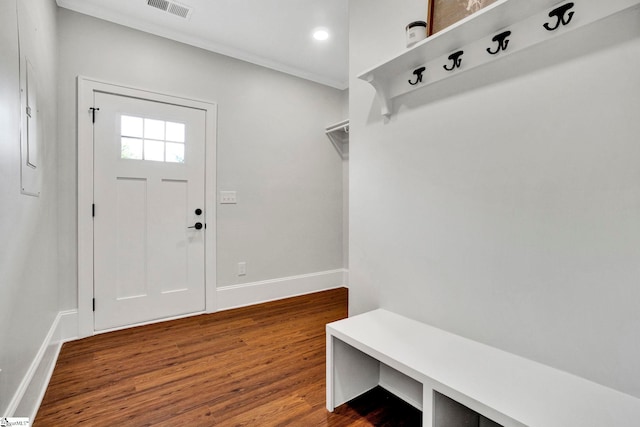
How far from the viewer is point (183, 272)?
2.88 m

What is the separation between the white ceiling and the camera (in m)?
2.42

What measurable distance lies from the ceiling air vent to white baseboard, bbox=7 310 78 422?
2.51 meters

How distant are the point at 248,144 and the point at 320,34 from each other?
51.0 inches

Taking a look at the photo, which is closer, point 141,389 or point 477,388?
point 477,388

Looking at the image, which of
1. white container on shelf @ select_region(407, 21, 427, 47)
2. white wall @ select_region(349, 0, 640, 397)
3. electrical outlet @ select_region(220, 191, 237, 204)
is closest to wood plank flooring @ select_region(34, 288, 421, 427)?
white wall @ select_region(349, 0, 640, 397)

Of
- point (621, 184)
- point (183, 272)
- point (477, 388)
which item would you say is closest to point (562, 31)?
point (621, 184)

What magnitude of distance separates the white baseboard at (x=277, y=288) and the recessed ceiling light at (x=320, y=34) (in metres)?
2.56

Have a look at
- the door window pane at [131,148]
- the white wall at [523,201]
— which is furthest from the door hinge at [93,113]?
the white wall at [523,201]

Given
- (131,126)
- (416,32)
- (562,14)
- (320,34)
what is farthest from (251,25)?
(562,14)

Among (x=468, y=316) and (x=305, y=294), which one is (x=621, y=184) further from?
(x=305, y=294)

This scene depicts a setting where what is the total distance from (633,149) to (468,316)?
2.75 ft

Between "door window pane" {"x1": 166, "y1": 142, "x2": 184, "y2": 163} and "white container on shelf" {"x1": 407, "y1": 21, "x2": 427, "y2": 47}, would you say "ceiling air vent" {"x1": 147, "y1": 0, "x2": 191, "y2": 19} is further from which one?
"white container on shelf" {"x1": 407, "y1": 21, "x2": 427, "y2": 47}

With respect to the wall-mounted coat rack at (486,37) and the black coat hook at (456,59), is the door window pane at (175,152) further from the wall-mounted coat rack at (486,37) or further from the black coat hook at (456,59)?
the black coat hook at (456,59)

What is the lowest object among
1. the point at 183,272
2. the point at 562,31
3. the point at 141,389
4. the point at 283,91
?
the point at 141,389
